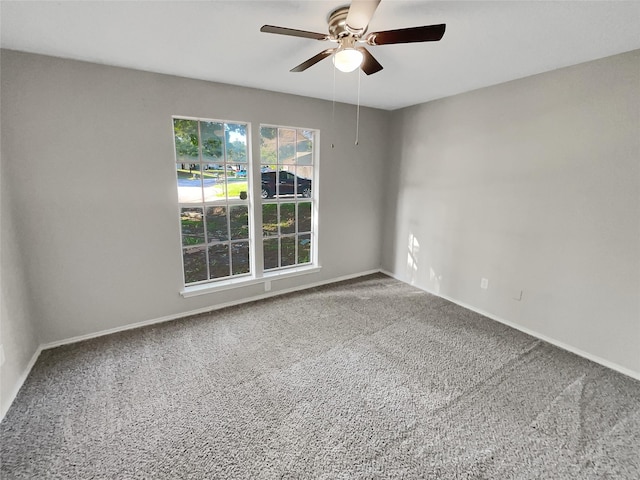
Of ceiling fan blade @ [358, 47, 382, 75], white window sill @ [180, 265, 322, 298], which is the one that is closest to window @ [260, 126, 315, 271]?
white window sill @ [180, 265, 322, 298]

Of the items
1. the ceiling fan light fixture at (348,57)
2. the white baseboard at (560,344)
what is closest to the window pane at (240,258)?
the ceiling fan light fixture at (348,57)

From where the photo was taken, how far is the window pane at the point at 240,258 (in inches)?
136

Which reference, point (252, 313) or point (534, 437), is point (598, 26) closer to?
point (534, 437)

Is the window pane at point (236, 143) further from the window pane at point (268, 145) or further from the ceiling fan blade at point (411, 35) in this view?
the ceiling fan blade at point (411, 35)

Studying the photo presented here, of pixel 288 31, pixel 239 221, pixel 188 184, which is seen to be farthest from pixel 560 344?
pixel 188 184

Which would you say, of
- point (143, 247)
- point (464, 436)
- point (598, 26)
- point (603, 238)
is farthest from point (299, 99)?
point (464, 436)

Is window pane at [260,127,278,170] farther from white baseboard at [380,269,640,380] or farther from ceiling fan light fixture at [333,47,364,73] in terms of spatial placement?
white baseboard at [380,269,640,380]

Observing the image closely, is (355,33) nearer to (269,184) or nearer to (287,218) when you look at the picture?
(269,184)

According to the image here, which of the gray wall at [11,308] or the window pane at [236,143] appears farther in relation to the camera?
the window pane at [236,143]

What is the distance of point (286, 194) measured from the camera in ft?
12.0

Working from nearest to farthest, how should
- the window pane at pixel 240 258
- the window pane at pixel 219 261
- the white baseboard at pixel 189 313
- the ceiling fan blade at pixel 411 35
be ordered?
the ceiling fan blade at pixel 411 35 → the white baseboard at pixel 189 313 → the window pane at pixel 219 261 → the window pane at pixel 240 258

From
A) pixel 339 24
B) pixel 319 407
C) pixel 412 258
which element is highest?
pixel 339 24

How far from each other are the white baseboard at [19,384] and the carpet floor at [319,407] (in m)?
0.04

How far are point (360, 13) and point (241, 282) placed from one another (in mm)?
2807
